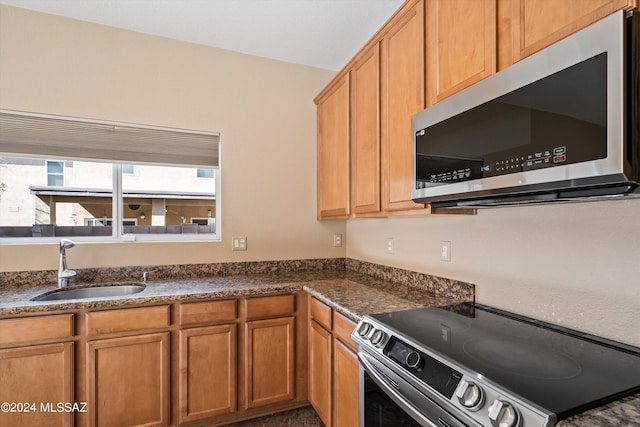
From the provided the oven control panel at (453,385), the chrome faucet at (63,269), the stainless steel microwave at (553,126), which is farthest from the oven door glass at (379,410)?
the chrome faucet at (63,269)

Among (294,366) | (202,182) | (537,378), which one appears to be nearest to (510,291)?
(537,378)

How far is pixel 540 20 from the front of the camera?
3.38 feet

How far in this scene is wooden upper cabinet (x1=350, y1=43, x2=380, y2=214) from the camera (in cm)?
191

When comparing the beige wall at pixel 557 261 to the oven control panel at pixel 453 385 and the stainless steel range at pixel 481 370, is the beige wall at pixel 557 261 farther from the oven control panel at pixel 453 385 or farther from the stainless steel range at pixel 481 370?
the oven control panel at pixel 453 385

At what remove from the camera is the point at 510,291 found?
1442 mm

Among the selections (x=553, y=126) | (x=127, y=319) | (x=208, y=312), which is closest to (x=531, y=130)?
(x=553, y=126)

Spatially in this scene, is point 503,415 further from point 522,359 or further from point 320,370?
point 320,370

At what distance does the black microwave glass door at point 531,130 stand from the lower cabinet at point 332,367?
2.95 ft

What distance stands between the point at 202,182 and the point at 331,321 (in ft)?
5.37

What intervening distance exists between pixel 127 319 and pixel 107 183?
1.15 m

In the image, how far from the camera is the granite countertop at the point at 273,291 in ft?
5.32

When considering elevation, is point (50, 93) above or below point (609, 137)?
above

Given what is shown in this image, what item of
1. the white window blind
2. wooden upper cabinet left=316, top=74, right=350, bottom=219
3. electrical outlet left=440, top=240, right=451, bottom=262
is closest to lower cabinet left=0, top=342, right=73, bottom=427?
the white window blind

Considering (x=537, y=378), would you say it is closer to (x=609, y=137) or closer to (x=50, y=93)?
(x=609, y=137)
